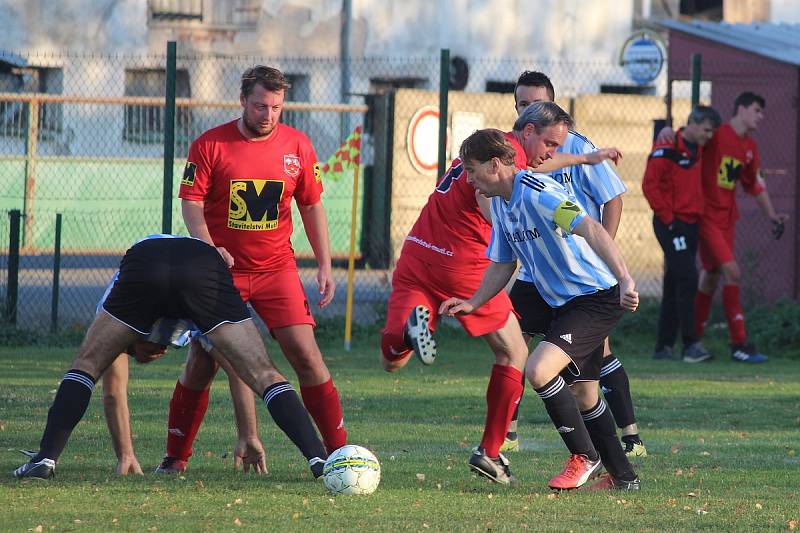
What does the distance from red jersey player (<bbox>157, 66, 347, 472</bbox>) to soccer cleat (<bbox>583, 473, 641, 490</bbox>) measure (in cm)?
132

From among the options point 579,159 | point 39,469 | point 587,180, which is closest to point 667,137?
point 587,180

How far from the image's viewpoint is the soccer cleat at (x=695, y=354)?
13.5 metres

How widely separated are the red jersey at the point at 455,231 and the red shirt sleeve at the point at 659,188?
18.3 ft

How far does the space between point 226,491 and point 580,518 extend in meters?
1.64

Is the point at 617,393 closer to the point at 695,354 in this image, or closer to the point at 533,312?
the point at 533,312

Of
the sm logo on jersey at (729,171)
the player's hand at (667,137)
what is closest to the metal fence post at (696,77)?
the sm logo on jersey at (729,171)

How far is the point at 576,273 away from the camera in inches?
269

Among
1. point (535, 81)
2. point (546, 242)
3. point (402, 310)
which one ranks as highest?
point (535, 81)

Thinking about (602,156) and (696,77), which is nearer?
(602,156)

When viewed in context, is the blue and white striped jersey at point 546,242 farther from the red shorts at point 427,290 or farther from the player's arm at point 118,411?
the player's arm at point 118,411

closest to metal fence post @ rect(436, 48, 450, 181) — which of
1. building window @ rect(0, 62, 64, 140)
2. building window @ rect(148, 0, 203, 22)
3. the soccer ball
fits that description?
the soccer ball

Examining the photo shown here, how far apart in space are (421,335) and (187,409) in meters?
1.30

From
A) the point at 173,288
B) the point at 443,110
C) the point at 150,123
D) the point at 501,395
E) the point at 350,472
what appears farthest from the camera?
the point at 150,123

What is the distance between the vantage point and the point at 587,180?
26.4 ft
